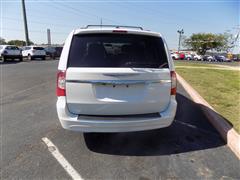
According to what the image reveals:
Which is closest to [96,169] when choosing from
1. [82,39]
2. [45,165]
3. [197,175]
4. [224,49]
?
[45,165]

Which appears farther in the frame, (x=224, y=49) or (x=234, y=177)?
(x=224, y=49)

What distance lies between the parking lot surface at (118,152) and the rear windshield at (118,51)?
1385mm

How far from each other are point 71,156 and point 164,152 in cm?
146

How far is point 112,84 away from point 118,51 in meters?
0.72

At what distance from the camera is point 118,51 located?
321 cm

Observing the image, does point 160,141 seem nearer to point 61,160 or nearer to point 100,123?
point 100,123

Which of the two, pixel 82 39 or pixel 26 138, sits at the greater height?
pixel 82 39

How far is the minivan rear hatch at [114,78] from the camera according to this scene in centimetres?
275

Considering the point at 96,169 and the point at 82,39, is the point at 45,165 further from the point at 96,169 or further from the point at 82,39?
the point at 82,39

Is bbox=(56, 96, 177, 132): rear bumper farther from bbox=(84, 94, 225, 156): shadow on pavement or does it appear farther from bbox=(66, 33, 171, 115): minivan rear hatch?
bbox=(84, 94, 225, 156): shadow on pavement

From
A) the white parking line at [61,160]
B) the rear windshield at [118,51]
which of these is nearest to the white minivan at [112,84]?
the rear windshield at [118,51]

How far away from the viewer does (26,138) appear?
3.59m

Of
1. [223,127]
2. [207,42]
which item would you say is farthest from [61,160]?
[207,42]

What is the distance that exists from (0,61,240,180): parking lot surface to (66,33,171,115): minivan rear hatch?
0.72 meters
